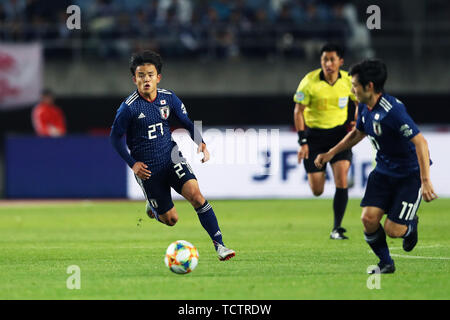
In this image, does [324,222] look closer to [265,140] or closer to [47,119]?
[265,140]

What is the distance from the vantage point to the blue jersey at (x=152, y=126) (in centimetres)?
1031

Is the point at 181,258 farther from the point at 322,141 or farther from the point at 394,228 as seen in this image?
the point at 322,141

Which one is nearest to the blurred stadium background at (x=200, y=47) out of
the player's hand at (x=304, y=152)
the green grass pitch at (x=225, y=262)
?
the green grass pitch at (x=225, y=262)

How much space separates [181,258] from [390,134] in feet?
7.05

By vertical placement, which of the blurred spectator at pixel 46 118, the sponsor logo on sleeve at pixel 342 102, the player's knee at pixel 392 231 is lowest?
the blurred spectator at pixel 46 118

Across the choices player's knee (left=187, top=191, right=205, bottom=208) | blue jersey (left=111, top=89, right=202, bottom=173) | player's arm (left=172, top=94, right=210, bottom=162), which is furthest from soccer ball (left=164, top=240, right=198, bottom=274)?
blue jersey (left=111, top=89, right=202, bottom=173)

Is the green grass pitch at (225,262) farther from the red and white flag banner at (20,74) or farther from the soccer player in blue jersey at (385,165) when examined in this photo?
the red and white flag banner at (20,74)

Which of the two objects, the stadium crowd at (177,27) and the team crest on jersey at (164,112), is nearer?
the team crest on jersey at (164,112)

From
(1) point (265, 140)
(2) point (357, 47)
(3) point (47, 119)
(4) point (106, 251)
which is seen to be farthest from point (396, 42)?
(4) point (106, 251)

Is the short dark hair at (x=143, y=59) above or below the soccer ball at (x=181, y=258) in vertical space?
above

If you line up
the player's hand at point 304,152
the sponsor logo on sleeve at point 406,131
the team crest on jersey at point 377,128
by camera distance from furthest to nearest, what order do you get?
the player's hand at point 304,152 < the team crest on jersey at point 377,128 < the sponsor logo on sleeve at point 406,131

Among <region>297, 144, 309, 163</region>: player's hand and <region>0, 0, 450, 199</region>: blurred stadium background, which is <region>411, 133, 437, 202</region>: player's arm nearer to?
Result: <region>297, 144, 309, 163</region>: player's hand

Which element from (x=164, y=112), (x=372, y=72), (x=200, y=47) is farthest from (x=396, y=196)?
(x=200, y=47)

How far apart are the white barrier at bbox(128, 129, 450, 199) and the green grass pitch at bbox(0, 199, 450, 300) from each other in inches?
117
